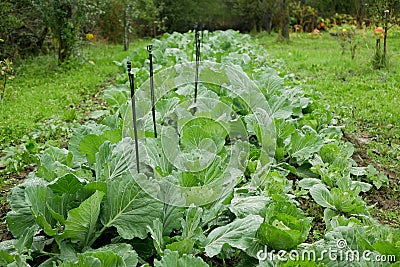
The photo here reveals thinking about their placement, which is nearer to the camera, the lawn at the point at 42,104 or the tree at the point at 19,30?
the lawn at the point at 42,104

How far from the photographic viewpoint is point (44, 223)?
194 cm

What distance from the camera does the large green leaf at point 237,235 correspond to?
79.2 inches

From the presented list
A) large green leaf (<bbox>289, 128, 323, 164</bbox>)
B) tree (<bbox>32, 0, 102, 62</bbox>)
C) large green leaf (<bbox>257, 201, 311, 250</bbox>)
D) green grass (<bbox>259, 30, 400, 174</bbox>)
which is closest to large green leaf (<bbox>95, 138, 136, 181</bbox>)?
large green leaf (<bbox>257, 201, 311, 250</bbox>)

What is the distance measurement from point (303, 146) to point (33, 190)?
77.2 inches

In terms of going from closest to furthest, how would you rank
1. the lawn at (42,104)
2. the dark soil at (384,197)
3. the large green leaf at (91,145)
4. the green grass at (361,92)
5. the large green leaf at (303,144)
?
the large green leaf at (91,145), the dark soil at (384,197), the large green leaf at (303,144), the lawn at (42,104), the green grass at (361,92)

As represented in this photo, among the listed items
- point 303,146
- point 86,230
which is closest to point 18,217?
point 86,230

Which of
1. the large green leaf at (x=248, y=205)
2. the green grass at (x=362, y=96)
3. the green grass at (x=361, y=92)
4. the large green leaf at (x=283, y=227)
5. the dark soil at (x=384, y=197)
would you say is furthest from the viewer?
the green grass at (x=361, y=92)

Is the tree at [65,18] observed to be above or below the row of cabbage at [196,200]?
above

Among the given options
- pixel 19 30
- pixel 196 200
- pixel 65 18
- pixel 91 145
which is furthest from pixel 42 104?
pixel 19 30

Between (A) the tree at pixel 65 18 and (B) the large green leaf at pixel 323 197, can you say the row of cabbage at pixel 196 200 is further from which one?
(A) the tree at pixel 65 18

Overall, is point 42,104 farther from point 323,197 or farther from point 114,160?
point 323,197

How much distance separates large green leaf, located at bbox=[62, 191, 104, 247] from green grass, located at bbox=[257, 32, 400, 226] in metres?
1.89

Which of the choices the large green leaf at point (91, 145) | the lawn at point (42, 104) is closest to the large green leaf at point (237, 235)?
the large green leaf at point (91, 145)

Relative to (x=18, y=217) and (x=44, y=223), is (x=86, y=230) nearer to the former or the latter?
(x=44, y=223)
